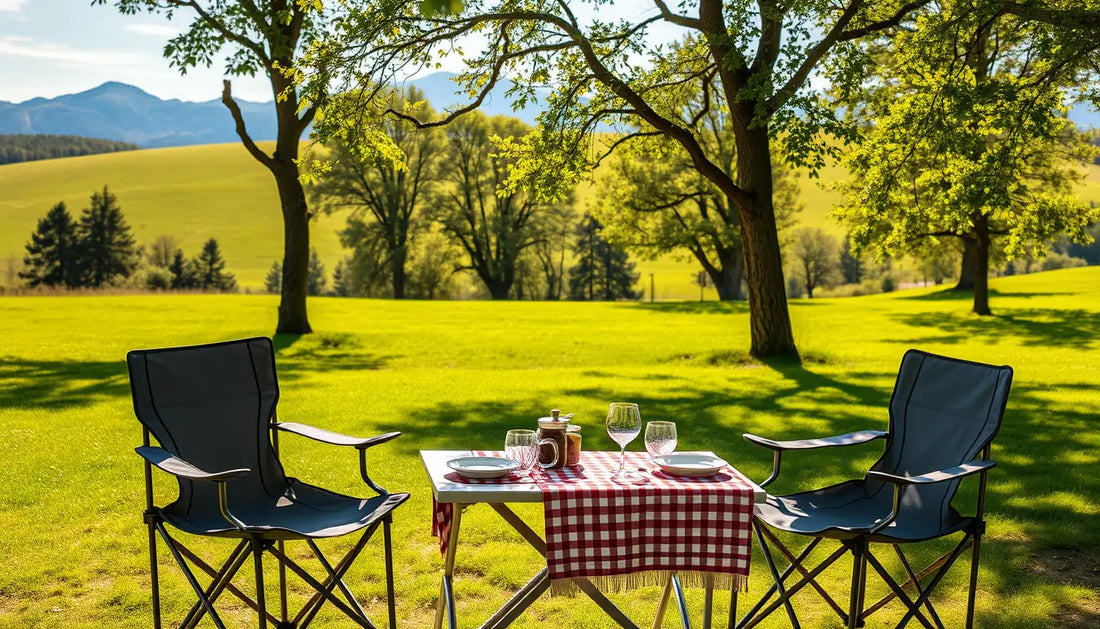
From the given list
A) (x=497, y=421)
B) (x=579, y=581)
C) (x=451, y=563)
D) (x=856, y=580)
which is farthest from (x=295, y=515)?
(x=497, y=421)

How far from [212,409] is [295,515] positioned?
0.60 metres

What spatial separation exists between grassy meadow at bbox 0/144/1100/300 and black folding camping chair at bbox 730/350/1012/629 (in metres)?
70.3

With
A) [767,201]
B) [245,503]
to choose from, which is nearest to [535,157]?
[767,201]

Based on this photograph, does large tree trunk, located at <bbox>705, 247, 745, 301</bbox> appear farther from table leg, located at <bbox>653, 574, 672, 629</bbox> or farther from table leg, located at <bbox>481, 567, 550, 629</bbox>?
table leg, located at <bbox>481, 567, 550, 629</bbox>

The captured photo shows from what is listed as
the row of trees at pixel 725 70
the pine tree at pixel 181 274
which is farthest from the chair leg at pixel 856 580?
the pine tree at pixel 181 274

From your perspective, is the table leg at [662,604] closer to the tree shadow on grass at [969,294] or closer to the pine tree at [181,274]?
the tree shadow on grass at [969,294]

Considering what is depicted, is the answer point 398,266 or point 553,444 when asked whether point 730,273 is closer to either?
point 398,266

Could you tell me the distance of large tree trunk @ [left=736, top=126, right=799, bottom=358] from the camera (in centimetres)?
1226

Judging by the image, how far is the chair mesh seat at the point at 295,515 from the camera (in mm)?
3178

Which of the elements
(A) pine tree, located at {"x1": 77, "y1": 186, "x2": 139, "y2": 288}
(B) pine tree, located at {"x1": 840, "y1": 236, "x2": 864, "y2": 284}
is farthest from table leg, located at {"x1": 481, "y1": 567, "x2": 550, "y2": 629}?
(B) pine tree, located at {"x1": 840, "y1": 236, "x2": 864, "y2": 284}

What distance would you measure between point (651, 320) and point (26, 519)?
1970 cm

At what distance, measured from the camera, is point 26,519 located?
533cm

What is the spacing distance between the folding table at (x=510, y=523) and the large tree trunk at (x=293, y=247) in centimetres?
1355

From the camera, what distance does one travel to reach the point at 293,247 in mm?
16594
